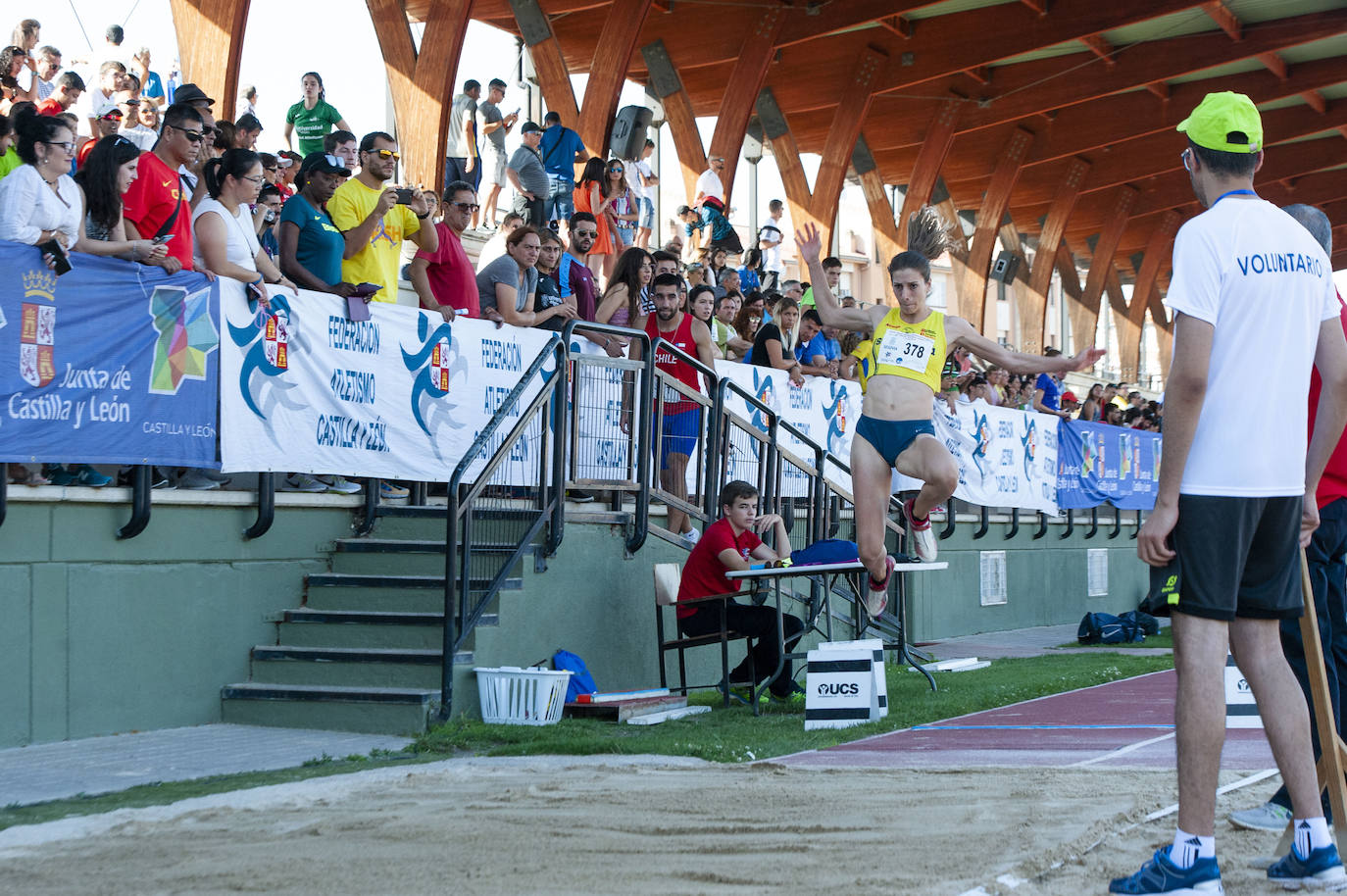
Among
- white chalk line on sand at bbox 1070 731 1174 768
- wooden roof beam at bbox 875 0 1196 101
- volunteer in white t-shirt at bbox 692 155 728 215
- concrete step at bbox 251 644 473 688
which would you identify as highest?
wooden roof beam at bbox 875 0 1196 101

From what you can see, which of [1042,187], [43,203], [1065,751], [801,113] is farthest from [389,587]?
[1042,187]

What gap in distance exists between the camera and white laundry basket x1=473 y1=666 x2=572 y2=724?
8336mm

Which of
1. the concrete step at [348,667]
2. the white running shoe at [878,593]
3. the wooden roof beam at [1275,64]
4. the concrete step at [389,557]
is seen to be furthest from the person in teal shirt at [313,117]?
the wooden roof beam at [1275,64]

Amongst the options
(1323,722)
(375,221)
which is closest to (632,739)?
(1323,722)

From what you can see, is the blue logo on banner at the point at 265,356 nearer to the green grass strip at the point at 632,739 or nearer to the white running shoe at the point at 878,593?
the green grass strip at the point at 632,739

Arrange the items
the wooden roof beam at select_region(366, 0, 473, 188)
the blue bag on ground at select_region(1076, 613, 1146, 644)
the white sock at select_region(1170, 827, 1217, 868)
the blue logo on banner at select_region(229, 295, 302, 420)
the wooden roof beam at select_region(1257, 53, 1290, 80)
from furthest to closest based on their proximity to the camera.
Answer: the wooden roof beam at select_region(1257, 53, 1290, 80) → the blue bag on ground at select_region(1076, 613, 1146, 644) → the wooden roof beam at select_region(366, 0, 473, 188) → the blue logo on banner at select_region(229, 295, 302, 420) → the white sock at select_region(1170, 827, 1217, 868)

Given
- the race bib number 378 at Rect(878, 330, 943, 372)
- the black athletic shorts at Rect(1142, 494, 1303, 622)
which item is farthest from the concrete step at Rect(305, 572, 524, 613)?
the black athletic shorts at Rect(1142, 494, 1303, 622)

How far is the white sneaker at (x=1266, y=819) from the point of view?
4.72 metres

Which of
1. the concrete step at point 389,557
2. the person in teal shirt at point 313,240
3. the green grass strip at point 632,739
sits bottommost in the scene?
the green grass strip at point 632,739

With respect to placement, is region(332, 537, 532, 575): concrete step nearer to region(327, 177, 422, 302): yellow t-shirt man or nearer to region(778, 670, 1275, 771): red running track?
region(327, 177, 422, 302): yellow t-shirt man

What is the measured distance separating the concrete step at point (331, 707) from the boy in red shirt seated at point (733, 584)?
2196mm

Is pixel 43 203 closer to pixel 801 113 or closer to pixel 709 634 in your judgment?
pixel 709 634

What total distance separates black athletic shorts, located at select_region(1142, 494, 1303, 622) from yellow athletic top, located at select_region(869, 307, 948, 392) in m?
4.83

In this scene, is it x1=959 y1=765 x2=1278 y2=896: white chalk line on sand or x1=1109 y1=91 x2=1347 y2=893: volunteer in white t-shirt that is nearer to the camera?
x1=959 y1=765 x2=1278 y2=896: white chalk line on sand
